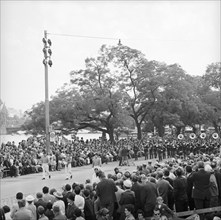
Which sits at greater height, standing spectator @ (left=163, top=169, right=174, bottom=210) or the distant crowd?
the distant crowd

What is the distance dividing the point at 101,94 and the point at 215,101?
21388 millimetres

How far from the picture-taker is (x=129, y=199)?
10.5 metres

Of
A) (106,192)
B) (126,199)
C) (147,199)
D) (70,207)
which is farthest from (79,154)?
(70,207)

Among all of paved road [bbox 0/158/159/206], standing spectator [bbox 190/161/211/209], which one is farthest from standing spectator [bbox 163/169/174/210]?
paved road [bbox 0/158/159/206]

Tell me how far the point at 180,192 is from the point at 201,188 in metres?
0.64

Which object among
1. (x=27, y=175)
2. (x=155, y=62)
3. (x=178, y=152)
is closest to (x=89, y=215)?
(x=27, y=175)

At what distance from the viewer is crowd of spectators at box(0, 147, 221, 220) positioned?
965 centimetres

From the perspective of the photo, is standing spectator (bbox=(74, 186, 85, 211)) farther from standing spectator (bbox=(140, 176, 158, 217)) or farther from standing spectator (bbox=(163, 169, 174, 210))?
standing spectator (bbox=(163, 169, 174, 210))

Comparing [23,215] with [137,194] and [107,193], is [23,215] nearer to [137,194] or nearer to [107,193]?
[107,193]

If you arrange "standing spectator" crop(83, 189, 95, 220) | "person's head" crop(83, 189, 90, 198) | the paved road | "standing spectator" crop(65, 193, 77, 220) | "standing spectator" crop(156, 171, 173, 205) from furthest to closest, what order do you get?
the paved road → "standing spectator" crop(156, 171, 173, 205) → "person's head" crop(83, 189, 90, 198) → "standing spectator" crop(83, 189, 95, 220) → "standing spectator" crop(65, 193, 77, 220)

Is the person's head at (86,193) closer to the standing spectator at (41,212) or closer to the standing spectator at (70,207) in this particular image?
the standing spectator at (70,207)

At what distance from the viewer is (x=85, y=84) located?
2014 inches

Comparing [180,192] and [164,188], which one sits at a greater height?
[164,188]

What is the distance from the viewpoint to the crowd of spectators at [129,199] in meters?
9.65
